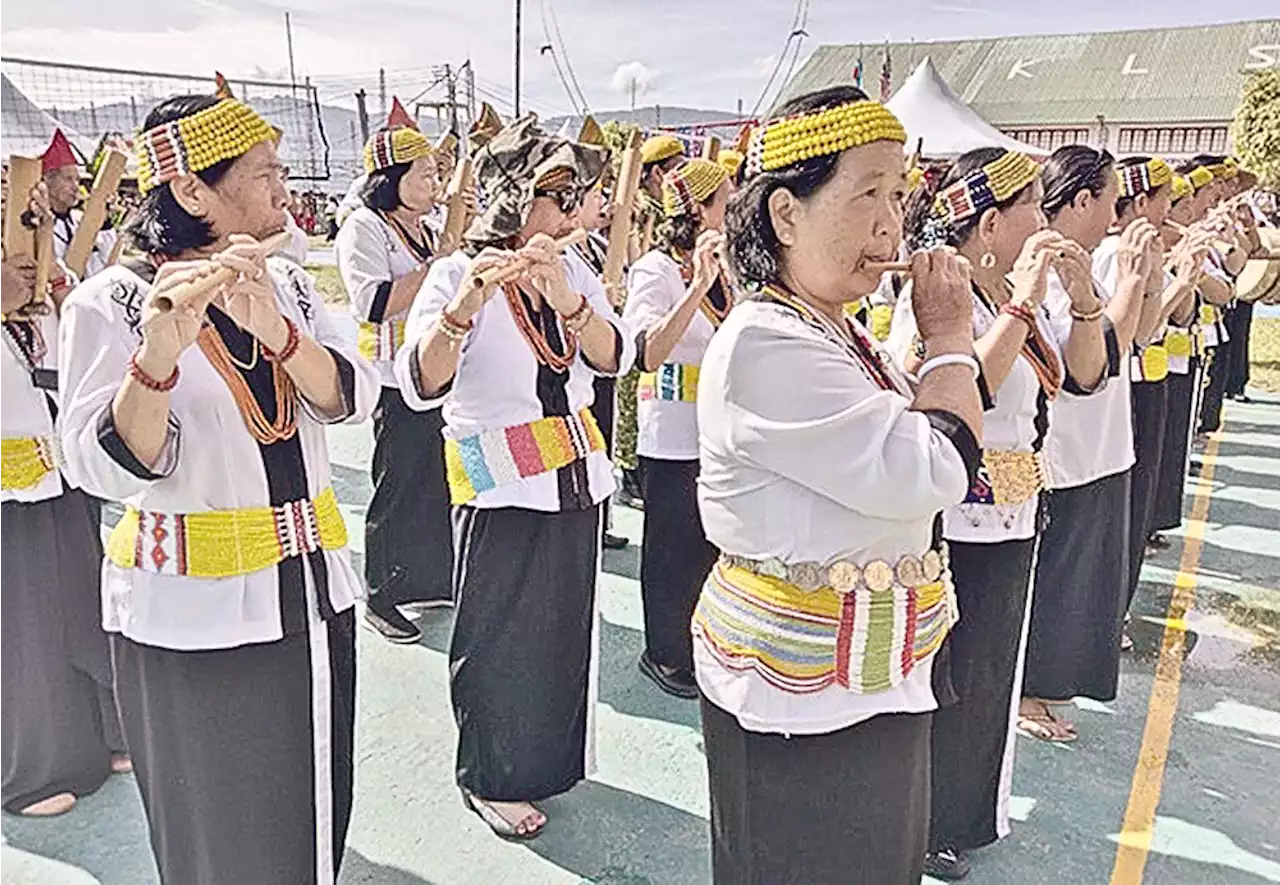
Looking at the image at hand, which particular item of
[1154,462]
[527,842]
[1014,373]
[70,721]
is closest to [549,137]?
[1014,373]

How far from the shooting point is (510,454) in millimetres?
2807

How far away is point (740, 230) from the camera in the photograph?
6.21 feet

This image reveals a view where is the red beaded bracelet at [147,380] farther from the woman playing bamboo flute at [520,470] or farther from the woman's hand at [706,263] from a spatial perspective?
the woman's hand at [706,263]

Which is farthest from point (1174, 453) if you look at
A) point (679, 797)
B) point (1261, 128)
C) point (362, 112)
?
point (362, 112)

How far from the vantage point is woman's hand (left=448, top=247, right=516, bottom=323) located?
101 inches

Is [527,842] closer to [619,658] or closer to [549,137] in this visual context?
[619,658]

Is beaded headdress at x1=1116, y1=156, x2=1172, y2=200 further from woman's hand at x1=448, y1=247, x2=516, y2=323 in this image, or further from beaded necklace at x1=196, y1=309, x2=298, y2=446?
beaded necklace at x1=196, y1=309, x2=298, y2=446

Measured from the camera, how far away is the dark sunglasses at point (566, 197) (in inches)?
110

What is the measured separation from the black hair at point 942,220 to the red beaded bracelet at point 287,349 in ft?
4.80

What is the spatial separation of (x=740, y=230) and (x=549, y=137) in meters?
1.16

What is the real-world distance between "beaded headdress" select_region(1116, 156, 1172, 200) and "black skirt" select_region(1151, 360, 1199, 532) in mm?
1189

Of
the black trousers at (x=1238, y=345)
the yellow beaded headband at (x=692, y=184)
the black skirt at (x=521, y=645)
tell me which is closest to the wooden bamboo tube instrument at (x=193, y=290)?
the black skirt at (x=521, y=645)

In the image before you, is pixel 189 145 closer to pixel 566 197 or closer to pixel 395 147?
pixel 566 197

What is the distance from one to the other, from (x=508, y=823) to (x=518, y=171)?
1.75 meters
